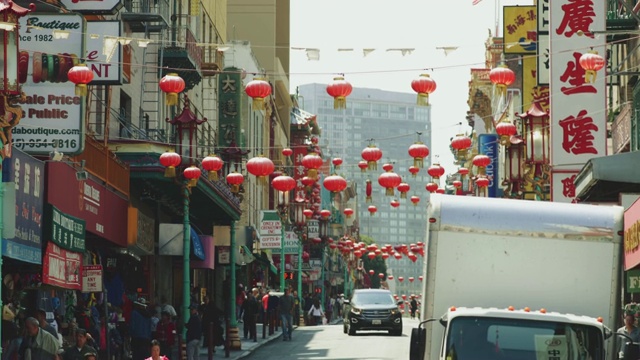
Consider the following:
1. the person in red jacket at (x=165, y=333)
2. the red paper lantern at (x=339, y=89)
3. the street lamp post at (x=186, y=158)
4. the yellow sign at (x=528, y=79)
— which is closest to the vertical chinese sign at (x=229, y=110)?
the yellow sign at (x=528, y=79)

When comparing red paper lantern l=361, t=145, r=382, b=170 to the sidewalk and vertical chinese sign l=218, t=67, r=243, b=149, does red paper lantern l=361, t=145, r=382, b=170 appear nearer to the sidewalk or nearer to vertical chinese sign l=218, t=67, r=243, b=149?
the sidewalk

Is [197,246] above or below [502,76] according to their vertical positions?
below

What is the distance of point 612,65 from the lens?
41250 millimetres

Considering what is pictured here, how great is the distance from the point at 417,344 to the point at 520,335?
123 cm

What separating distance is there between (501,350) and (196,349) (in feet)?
51.8

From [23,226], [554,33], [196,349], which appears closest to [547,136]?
[554,33]

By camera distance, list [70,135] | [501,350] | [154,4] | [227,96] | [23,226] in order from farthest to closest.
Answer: [227,96]
[154,4]
[70,135]
[23,226]
[501,350]

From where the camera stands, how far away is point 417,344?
1503 cm

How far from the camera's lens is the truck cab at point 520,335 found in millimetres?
14398

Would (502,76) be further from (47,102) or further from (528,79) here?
(528,79)

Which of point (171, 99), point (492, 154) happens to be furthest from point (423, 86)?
point (492, 154)

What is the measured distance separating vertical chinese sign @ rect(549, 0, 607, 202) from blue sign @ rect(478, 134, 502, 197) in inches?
1618

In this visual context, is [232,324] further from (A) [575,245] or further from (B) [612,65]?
(A) [575,245]

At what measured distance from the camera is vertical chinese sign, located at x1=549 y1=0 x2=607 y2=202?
32.2 m
